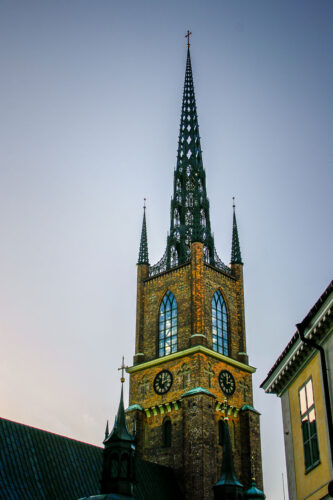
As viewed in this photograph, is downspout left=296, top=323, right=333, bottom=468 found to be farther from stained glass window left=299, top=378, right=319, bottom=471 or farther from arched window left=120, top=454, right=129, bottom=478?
arched window left=120, top=454, right=129, bottom=478

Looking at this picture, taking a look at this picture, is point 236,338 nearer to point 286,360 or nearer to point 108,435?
point 108,435

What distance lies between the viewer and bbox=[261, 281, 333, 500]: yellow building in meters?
21.1

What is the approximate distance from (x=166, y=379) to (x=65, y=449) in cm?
1188

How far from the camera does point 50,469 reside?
1516 inches

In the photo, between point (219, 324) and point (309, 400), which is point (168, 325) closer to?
point (219, 324)

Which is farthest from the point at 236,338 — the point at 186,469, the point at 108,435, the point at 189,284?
the point at 108,435

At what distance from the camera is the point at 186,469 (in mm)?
45938

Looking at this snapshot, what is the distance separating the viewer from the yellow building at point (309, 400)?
21.1 metres

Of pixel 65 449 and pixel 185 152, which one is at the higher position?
pixel 185 152

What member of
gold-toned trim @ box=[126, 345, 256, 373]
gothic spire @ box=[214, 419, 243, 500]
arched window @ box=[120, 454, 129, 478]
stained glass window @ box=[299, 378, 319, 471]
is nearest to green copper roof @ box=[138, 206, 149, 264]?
gold-toned trim @ box=[126, 345, 256, 373]

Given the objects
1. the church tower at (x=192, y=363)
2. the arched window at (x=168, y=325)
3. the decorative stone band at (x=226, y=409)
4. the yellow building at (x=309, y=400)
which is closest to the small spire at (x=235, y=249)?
the church tower at (x=192, y=363)

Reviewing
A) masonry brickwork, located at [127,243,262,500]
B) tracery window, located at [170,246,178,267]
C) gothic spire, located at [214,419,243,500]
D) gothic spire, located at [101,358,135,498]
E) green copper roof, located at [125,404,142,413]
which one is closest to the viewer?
gothic spire, located at [101,358,135,498]

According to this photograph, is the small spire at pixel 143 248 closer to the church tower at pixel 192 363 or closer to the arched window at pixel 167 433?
the church tower at pixel 192 363

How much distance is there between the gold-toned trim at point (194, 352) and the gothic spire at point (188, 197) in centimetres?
896
